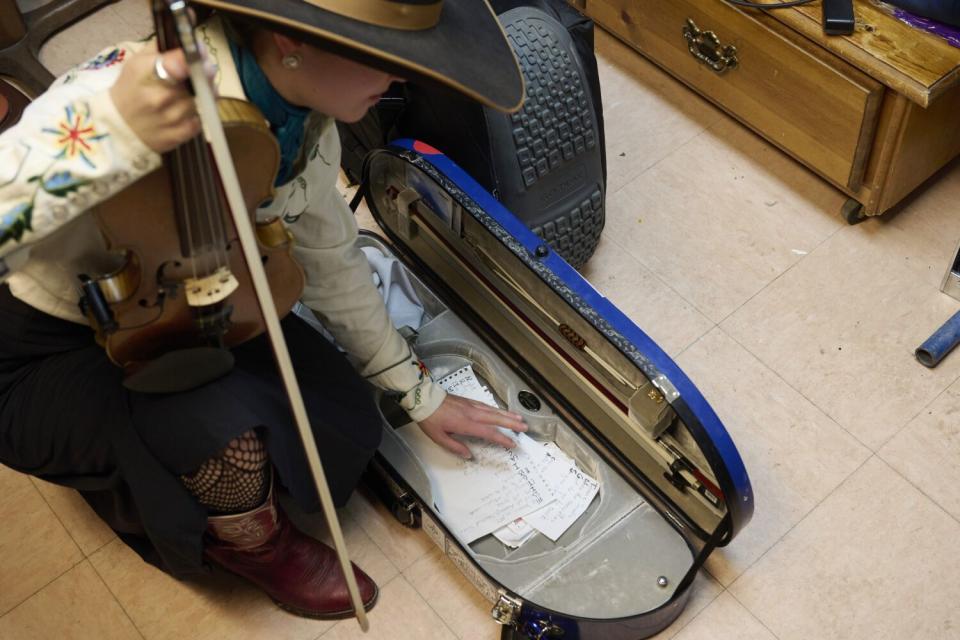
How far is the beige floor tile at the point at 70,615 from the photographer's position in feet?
5.08

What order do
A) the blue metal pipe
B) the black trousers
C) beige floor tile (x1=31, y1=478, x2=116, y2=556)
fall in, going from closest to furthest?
the black trousers
beige floor tile (x1=31, y1=478, x2=116, y2=556)
the blue metal pipe

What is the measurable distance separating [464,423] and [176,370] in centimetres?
45

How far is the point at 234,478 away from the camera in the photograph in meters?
1.31

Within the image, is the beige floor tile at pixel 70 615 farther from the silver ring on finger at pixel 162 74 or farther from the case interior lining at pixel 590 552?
the silver ring on finger at pixel 162 74

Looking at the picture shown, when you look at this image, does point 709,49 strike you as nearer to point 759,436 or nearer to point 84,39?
point 759,436

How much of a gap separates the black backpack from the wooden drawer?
318 millimetres

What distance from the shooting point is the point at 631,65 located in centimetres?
219

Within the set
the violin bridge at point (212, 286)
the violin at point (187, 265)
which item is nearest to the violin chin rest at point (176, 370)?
the violin at point (187, 265)

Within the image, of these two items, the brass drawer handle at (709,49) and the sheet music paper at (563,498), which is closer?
the sheet music paper at (563,498)

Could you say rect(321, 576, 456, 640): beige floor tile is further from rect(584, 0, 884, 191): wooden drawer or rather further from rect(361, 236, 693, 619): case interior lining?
rect(584, 0, 884, 191): wooden drawer

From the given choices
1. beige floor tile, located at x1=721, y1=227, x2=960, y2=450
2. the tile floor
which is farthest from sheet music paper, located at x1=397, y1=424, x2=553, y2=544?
beige floor tile, located at x1=721, y1=227, x2=960, y2=450

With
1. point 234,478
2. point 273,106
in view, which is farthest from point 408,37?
point 234,478

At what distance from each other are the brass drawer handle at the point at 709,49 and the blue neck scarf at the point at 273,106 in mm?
1029

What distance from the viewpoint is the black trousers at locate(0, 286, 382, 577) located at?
1.26m
